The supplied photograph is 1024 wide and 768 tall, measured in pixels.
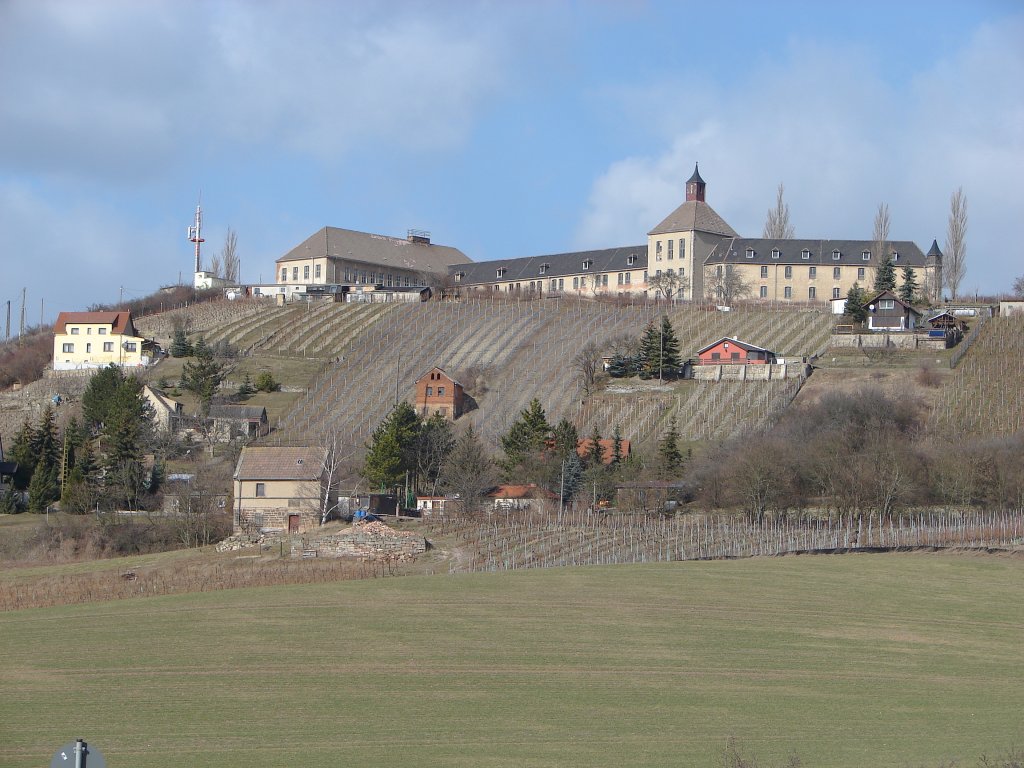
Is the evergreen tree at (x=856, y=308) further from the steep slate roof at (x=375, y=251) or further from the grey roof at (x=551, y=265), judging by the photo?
the steep slate roof at (x=375, y=251)

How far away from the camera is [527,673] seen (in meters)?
27.7

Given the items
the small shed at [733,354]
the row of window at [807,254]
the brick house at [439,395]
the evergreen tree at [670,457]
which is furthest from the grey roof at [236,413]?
the row of window at [807,254]

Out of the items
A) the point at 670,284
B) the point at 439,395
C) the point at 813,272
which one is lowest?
the point at 439,395

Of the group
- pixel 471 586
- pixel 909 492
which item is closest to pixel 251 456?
pixel 471 586

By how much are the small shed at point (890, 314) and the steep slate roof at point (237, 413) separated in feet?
154

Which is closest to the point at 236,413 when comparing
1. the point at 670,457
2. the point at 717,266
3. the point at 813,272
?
the point at 670,457

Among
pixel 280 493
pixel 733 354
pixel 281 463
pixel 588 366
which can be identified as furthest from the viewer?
pixel 733 354

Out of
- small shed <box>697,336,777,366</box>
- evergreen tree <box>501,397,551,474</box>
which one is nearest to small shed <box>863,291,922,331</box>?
small shed <box>697,336,777,366</box>

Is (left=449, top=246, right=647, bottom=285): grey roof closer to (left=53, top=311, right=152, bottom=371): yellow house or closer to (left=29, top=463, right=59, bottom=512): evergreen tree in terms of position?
(left=53, top=311, right=152, bottom=371): yellow house

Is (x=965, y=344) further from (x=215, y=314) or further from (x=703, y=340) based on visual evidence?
(x=215, y=314)

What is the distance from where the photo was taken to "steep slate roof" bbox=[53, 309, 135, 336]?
345 feet

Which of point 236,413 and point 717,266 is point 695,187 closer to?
point 717,266

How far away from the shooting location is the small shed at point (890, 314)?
3835 inches

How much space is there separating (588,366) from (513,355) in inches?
466
